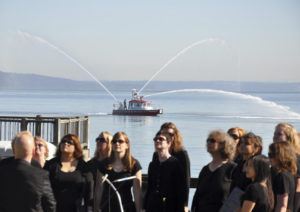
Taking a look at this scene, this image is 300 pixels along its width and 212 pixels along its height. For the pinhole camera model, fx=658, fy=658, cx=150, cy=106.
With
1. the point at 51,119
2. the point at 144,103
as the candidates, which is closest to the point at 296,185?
the point at 51,119

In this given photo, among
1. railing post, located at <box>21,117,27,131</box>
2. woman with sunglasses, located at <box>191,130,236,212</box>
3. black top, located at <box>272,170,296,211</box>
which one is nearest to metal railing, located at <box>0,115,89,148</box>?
railing post, located at <box>21,117,27,131</box>

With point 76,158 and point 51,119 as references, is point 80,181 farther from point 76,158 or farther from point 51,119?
point 51,119

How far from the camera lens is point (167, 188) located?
783 centimetres

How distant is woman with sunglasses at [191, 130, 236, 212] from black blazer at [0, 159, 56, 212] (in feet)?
6.56

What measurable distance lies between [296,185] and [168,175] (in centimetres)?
150

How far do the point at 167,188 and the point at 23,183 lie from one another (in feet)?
7.15

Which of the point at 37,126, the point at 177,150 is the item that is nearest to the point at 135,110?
the point at 37,126

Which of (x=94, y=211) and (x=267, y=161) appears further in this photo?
(x=94, y=211)

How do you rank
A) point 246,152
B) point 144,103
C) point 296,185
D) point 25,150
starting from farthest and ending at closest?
point 144,103
point 246,152
point 296,185
point 25,150

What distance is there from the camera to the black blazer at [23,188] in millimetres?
6172

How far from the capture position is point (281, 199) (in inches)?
273

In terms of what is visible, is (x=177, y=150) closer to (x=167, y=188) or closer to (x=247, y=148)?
(x=167, y=188)

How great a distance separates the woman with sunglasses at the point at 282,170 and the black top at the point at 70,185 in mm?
2150

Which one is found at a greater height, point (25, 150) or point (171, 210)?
point (25, 150)
